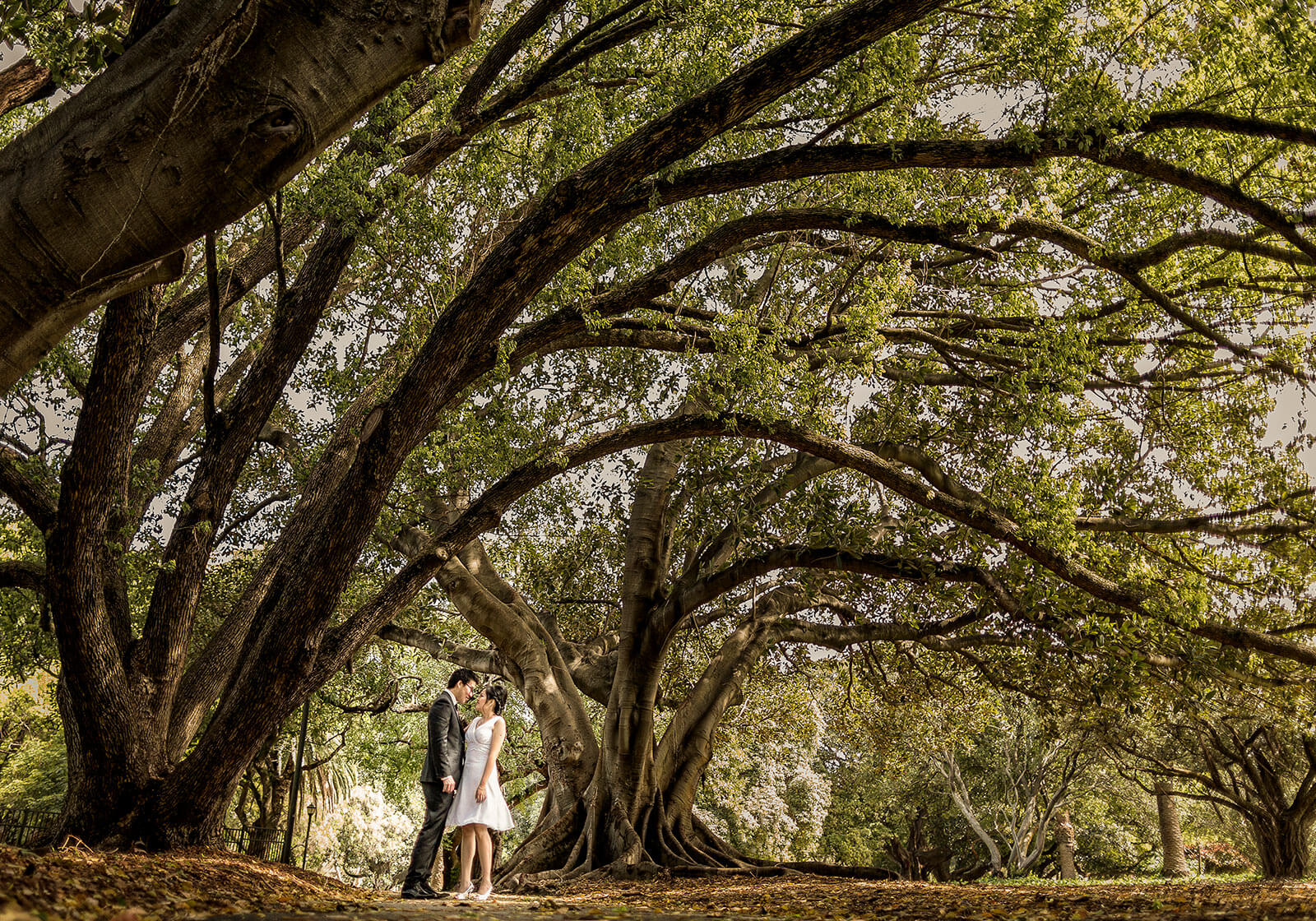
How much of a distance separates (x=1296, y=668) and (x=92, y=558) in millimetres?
11974

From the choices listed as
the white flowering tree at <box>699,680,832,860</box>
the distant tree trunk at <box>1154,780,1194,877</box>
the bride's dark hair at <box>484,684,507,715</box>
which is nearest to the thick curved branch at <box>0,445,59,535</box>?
the bride's dark hair at <box>484,684,507,715</box>

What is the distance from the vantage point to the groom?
7.18 metres

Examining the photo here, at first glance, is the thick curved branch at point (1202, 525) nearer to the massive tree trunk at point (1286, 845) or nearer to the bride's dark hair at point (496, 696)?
the bride's dark hair at point (496, 696)

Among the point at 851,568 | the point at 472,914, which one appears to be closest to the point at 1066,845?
the point at 851,568

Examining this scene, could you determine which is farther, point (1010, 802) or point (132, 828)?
point (1010, 802)

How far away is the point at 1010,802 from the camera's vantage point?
27.0 m

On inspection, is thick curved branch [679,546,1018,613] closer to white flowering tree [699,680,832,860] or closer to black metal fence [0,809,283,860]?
black metal fence [0,809,283,860]

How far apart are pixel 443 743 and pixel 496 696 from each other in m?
0.58

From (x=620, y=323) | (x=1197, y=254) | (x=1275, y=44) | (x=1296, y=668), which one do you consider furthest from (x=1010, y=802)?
(x=1275, y=44)

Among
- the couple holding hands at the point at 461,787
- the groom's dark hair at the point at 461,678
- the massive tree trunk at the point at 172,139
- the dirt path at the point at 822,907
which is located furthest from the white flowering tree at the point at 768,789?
the massive tree trunk at the point at 172,139

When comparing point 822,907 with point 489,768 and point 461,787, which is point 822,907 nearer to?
point 489,768

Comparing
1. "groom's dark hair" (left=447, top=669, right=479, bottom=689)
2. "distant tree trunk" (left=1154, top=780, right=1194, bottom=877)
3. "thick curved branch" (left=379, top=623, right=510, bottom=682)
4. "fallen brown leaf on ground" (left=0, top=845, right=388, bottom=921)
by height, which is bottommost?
"distant tree trunk" (left=1154, top=780, right=1194, bottom=877)

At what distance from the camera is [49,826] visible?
10422 millimetres

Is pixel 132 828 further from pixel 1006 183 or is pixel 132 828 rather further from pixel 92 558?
pixel 1006 183
